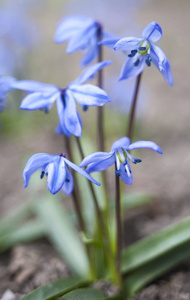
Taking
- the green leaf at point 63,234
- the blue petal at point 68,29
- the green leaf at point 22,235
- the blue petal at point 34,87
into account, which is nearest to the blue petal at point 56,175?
the blue petal at point 34,87

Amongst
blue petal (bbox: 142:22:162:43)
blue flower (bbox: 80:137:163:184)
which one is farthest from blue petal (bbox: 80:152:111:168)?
blue petal (bbox: 142:22:162:43)

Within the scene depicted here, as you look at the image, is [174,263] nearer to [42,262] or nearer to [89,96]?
[42,262]

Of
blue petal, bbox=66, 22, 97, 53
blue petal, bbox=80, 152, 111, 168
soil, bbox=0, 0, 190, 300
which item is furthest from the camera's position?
soil, bbox=0, 0, 190, 300

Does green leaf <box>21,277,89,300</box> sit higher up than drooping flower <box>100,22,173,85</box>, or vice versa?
drooping flower <box>100,22,173,85</box>

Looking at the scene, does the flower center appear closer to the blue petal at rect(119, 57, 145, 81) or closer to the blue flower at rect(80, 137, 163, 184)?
the blue petal at rect(119, 57, 145, 81)

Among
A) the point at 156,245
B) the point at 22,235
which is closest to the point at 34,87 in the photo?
the point at 156,245

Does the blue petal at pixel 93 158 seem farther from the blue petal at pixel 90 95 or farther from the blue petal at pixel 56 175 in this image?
the blue petal at pixel 90 95
